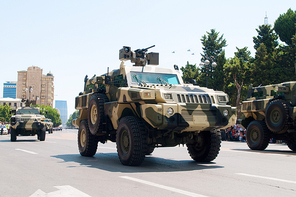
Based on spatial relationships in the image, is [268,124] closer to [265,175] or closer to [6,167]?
[265,175]

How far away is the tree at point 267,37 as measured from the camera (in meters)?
43.7

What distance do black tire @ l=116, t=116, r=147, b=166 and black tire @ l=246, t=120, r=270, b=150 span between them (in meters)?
7.72

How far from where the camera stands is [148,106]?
26.0 feet

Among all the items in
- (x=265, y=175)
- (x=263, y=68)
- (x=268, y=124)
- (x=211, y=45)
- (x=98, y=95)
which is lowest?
(x=265, y=175)

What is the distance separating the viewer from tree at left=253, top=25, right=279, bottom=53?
4369 centimetres

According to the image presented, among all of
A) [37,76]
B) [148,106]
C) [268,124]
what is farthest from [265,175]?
[37,76]

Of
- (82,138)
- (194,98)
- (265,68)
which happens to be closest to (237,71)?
(265,68)

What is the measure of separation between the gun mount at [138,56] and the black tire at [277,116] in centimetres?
547

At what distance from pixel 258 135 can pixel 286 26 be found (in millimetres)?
30255

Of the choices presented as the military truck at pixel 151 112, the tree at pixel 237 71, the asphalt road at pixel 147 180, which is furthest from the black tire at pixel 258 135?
the tree at pixel 237 71

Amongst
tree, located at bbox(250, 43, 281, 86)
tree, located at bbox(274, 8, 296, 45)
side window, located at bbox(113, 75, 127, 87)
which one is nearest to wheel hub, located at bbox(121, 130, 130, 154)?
side window, located at bbox(113, 75, 127, 87)

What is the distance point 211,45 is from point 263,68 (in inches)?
747

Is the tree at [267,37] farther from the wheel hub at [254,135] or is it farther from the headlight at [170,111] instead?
the headlight at [170,111]

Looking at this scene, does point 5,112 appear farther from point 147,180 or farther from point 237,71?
point 147,180
